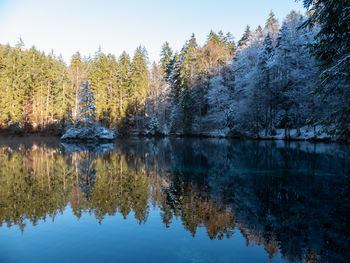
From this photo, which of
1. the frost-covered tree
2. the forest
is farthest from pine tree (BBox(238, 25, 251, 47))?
the frost-covered tree

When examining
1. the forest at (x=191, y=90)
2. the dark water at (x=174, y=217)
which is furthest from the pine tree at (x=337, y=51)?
the forest at (x=191, y=90)

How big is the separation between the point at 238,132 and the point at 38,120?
3959cm

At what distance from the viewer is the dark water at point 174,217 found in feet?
16.6

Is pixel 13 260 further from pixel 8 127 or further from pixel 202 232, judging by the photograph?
pixel 8 127

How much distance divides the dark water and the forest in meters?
24.5

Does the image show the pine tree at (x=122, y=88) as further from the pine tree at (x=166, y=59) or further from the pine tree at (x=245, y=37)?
the pine tree at (x=245, y=37)

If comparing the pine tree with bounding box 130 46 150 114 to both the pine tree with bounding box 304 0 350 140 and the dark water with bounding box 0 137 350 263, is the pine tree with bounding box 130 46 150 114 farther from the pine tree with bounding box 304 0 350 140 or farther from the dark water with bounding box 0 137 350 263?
the pine tree with bounding box 304 0 350 140

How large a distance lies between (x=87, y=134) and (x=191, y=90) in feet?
72.4

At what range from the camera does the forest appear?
33.9 metres

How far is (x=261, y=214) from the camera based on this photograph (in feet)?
A: 23.0

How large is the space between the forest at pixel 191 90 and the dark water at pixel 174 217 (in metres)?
24.5

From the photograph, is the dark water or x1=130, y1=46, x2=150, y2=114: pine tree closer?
the dark water

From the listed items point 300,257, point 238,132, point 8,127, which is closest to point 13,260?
point 300,257

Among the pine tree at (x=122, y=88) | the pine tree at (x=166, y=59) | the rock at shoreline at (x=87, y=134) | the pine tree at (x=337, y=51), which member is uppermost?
the pine tree at (x=166, y=59)
